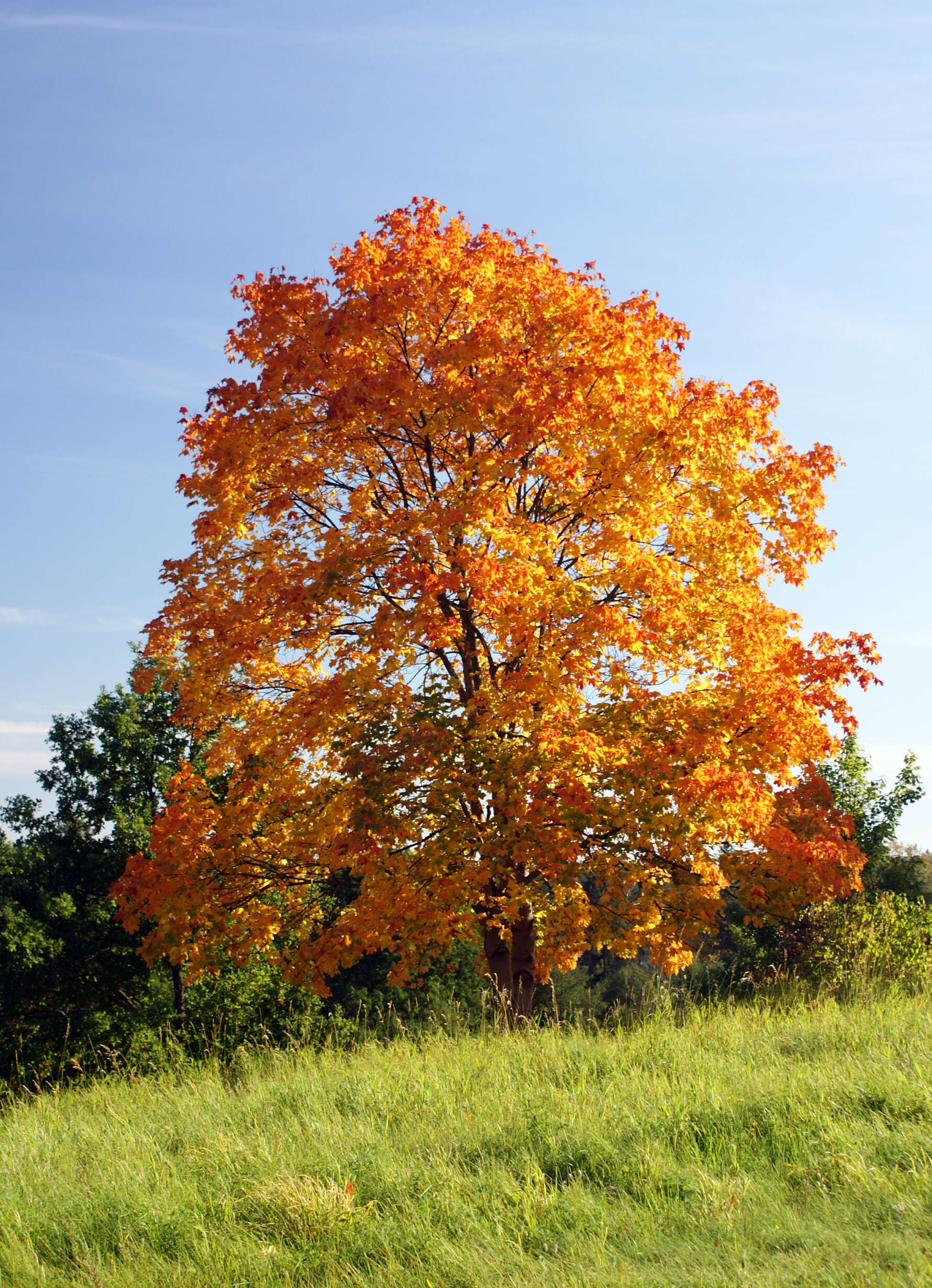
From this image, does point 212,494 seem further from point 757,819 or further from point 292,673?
point 757,819

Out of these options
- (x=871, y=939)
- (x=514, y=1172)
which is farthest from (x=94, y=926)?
(x=514, y=1172)

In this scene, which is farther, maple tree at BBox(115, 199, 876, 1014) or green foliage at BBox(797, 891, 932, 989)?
green foliage at BBox(797, 891, 932, 989)

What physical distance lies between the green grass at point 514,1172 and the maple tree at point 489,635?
11.6ft

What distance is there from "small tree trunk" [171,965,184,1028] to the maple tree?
17.4 metres

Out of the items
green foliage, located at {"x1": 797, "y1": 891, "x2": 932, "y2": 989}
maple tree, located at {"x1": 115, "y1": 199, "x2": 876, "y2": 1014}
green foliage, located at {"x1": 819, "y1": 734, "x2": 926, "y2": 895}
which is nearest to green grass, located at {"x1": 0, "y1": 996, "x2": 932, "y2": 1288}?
maple tree, located at {"x1": 115, "y1": 199, "x2": 876, "y2": 1014}

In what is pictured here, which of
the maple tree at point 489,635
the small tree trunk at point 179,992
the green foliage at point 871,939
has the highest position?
the maple tree at point 489,635

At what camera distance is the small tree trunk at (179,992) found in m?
31.0

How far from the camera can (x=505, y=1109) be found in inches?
318

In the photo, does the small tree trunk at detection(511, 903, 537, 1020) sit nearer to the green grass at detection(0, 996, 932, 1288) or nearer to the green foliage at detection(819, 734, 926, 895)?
the green grass at detection(0, 996, 932, 1288)

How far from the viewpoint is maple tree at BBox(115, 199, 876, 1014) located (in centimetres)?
1262

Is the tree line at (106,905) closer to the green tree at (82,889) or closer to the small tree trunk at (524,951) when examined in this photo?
the green tree at (82,889)

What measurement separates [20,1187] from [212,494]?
9.81 meters

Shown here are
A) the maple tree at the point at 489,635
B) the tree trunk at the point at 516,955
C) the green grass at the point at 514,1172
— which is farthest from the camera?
the tree trunk at the point at 516,955

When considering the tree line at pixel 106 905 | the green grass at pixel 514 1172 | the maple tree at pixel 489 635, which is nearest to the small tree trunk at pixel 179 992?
the tree line at pixel 106 905
